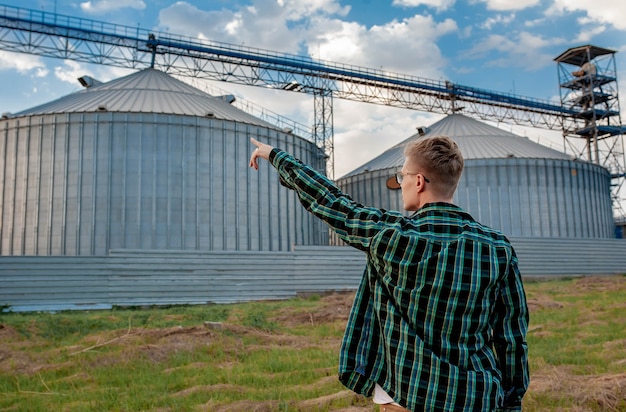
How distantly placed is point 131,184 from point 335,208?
2698 cm

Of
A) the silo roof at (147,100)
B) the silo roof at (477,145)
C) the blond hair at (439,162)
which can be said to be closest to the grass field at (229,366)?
the blond hair at (439,162)

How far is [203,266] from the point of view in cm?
2481

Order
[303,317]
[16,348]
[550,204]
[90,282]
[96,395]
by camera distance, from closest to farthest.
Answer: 1. [96,395]
2. [16,348]
3. [303,317]
4. [90,282]
5. [550,204]

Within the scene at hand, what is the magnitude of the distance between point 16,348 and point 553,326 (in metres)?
11.6

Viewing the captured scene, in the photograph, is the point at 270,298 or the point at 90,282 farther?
the point at 270,298

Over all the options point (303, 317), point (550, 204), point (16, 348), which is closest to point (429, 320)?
point (16, 348)

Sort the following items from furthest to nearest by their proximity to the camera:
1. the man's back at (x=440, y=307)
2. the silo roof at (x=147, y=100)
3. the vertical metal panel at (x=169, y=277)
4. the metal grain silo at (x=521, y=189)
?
the metal grain silo at (x=521, y=189) → the silo roof at (x=147, y=100) → the vertical metal panel at (x=169, y=277) → the man's back at (x=440, y=307)

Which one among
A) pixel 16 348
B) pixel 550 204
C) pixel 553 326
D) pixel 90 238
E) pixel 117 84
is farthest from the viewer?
pixel 550 204

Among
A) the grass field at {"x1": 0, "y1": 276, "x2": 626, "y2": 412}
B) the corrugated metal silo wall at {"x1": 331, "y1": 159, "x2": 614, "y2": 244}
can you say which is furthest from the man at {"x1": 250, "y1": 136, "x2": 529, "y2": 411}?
the corrugated metal silo wall at {"x1": 331, "y1": 159, "x2": 614, "y2": 244}

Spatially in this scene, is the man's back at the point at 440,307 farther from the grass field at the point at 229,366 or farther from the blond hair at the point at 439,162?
the grass field at the point at 229,366

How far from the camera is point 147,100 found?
104 feet

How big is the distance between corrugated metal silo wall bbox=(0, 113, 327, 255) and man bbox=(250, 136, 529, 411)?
85.2 ft

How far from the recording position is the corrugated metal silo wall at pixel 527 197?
39.0 meters

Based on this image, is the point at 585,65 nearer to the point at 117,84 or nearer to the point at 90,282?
the point at 117,84
